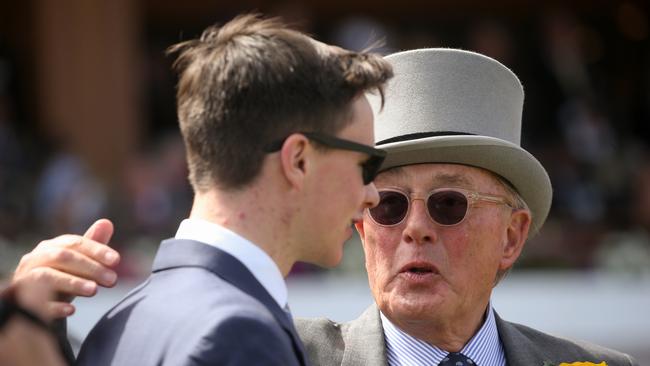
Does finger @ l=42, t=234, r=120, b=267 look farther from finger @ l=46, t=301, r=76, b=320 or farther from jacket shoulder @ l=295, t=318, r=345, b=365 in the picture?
jacket shoulder @ l=295, t=318, r=345, b=365

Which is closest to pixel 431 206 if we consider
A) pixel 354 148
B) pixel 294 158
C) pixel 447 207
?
pixel 447 207

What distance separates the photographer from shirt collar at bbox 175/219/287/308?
2.40 meters

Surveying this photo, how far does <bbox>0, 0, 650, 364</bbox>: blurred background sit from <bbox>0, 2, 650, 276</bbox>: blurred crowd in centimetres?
2

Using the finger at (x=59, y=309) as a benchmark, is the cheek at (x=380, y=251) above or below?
below

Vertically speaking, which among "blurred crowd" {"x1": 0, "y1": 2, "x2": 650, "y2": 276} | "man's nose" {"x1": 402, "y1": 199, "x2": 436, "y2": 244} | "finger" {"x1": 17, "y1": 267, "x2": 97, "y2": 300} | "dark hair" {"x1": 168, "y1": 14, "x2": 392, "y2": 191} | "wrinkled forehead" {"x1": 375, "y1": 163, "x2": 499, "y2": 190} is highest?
"dark hair" {"x1": 168, "y1": 14, "x2": 392, "y2": 191}

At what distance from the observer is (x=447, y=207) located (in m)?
3.47

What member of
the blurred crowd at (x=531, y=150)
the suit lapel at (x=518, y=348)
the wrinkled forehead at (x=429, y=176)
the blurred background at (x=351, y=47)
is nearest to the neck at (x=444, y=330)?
the suit lapel at (x=518, y=348)

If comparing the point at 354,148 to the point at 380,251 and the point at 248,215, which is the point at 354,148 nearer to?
the point at 248,215

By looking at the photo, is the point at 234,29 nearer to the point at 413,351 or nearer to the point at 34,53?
the point at 413,351

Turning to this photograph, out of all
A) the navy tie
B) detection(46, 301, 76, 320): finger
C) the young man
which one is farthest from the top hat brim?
detection(46, 301, 76, 320): finger

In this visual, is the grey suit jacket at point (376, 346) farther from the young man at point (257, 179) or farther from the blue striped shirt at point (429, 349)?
the young man at point (257, 179)

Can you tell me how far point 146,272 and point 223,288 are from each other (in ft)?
20.7

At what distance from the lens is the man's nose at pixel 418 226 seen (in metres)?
3.43

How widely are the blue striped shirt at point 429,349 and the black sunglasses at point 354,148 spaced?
0.95 metres
